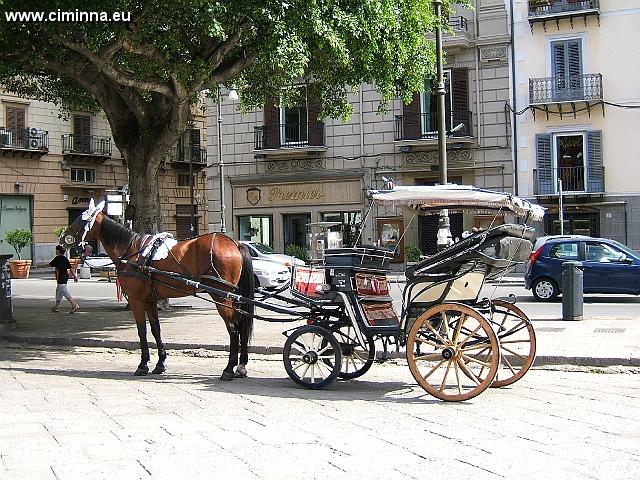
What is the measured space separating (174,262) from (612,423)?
5.86m

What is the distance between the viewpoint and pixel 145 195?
1728 centimetres

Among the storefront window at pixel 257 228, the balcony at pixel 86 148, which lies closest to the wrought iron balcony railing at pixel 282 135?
the storefront window at pixel 257 228

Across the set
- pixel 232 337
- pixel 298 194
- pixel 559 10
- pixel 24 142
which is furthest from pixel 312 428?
pixel 24 142

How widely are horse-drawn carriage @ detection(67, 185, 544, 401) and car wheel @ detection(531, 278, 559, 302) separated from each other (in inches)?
414

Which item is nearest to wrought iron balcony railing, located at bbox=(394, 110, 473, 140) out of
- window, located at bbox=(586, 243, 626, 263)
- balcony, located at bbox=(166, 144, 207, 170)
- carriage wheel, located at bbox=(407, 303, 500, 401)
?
window, located at bbox=(586, 243, 626, 263)

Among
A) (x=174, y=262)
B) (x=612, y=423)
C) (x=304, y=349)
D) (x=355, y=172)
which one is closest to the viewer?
(x=612, y=423)

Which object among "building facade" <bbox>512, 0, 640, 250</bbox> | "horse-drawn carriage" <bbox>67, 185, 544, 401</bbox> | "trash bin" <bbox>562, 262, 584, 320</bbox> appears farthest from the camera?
"building facade" <bbox>512, 0, 640, 250</bbox>

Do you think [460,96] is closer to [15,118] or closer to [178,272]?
[178,272]

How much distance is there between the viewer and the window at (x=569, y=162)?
97.1ft

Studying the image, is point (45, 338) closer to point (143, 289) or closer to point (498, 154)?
point (143, 289)

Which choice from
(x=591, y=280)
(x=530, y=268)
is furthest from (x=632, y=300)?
(x=530, y=268)

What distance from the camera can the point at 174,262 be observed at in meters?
10.4

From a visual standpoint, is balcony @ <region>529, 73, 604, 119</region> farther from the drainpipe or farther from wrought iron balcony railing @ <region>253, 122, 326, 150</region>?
wrought iron balcony railing @ <region>253, 122, 326, 150</region>

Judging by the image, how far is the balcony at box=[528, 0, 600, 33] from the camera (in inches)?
1159
